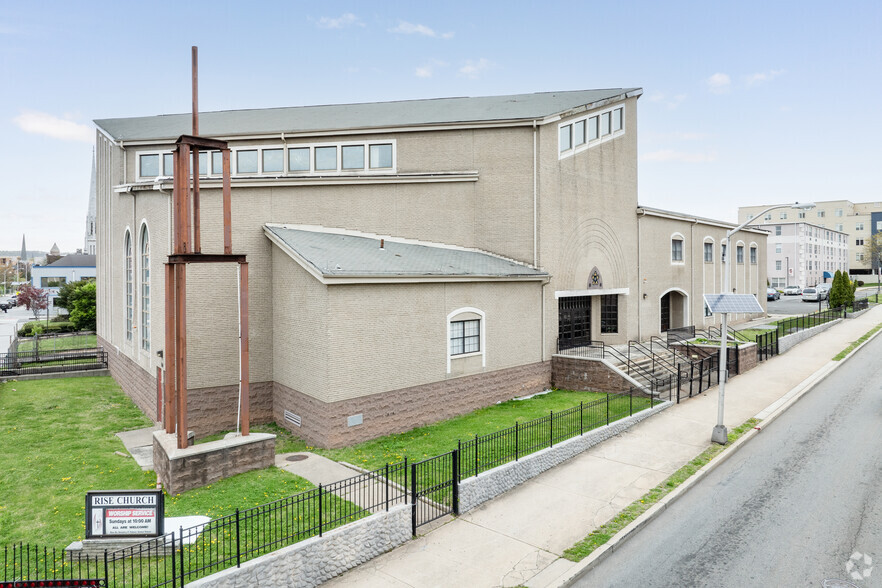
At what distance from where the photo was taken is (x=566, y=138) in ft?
87.2

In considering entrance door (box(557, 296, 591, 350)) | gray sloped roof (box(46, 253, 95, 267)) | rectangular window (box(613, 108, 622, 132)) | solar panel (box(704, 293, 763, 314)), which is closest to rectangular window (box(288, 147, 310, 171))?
entrance door (box(557, 296, 591, 350))

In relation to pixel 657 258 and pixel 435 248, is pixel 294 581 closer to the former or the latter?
pixel 435 248

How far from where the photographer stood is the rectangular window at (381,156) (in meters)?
26.4

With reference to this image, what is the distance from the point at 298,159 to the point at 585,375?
57.9ft

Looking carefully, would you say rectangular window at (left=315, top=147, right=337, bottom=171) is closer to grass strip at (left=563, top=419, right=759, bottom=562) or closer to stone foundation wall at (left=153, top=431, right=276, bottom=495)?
stone foundation wall at (left=153, top=431, right=276, bottom=495)

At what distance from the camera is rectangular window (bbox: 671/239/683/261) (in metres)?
34.1

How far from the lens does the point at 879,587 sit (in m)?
9.44

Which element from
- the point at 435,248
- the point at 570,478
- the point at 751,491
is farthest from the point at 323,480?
the point at 435,248

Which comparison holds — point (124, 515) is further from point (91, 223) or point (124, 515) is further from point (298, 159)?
point (91, 223)

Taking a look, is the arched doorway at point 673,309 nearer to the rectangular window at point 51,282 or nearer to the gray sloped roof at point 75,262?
the rectangular window at point 51,282

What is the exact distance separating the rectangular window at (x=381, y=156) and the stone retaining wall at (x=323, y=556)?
18.7 meters

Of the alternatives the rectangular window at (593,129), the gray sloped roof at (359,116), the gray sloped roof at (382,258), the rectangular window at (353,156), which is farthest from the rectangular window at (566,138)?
the rectangular window at (353,156)

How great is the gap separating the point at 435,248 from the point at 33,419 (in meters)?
17.6

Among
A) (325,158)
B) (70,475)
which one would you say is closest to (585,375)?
(325,158)
